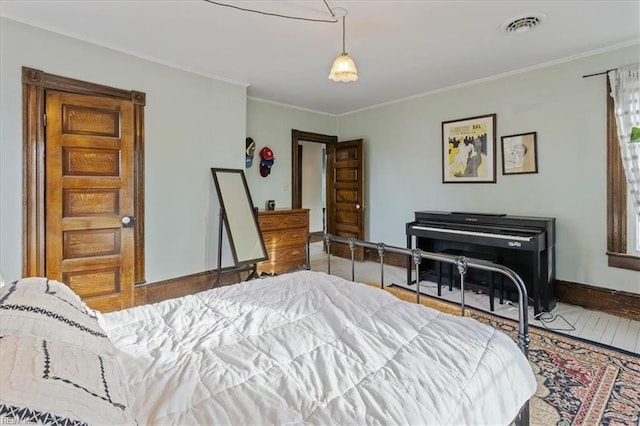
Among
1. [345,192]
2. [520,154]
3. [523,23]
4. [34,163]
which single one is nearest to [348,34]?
[523,23]

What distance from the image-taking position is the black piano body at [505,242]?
2982 mm

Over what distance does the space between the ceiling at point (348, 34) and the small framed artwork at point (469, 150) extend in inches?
21.7

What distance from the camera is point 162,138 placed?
327cm

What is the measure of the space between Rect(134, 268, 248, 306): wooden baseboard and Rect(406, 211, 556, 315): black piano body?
2136mm

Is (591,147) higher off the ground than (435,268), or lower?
higher

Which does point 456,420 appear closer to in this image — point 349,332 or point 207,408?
point 349,332

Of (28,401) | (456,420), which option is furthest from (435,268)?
(28,401)

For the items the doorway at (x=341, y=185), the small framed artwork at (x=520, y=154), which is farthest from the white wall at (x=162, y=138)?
the small framed artwork at (x=520, y=154)

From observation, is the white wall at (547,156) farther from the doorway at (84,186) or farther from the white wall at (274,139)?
the doorway at (84,186)

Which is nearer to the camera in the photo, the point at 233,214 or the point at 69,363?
the point at 69,363

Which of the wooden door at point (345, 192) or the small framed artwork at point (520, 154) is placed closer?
the small framed artwork at point (520, 154)

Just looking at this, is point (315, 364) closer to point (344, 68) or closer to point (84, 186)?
point (344, 68)

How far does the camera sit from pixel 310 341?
46.1 inches

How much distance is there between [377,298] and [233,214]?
8.17ft
